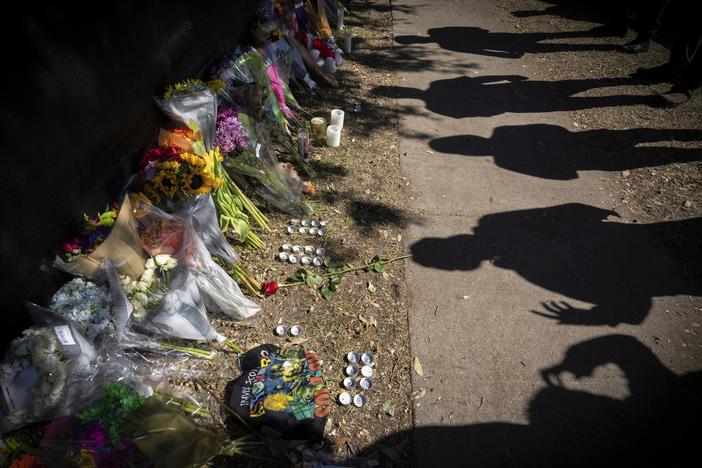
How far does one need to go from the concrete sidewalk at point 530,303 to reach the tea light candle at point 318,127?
1.15 m

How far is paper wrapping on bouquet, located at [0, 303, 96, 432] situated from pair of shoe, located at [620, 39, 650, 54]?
10248 mm

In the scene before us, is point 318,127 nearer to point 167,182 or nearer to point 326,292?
point 326,292

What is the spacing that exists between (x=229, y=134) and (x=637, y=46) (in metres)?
8.70

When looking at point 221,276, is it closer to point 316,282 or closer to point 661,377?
point 316,282

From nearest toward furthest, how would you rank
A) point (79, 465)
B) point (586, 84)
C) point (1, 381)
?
1. point (79, 465)
2. point (1, 381)
3. point (586, 84)

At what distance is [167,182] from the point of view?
293 centimetres

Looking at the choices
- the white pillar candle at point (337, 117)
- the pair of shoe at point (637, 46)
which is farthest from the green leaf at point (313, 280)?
the pair of shoe at point (637, 46)

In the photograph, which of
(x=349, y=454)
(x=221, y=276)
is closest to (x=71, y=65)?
(x=221, y=276)

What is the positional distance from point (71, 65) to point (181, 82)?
1.38 metres

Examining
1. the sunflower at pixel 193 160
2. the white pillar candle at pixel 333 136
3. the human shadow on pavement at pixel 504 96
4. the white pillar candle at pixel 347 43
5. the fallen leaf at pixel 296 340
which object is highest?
the sunflower at pixel 193 160

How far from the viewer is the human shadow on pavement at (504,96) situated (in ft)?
21.2

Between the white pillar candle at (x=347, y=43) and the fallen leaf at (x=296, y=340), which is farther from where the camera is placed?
the white pillar candle at (x=347, y=43)

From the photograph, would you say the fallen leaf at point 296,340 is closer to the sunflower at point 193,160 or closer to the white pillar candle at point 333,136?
the sunflower at point 193,160

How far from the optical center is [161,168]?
2924 mm
